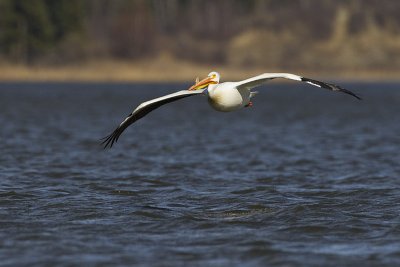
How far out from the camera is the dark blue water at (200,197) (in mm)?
9539

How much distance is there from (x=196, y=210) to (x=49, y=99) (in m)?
34.4

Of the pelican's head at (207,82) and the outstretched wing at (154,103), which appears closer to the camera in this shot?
the outstretched wing at (154,103)

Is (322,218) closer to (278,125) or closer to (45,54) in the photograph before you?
(278,125)

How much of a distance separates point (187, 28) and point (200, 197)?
67.2 metres

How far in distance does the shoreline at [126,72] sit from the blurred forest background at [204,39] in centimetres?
17

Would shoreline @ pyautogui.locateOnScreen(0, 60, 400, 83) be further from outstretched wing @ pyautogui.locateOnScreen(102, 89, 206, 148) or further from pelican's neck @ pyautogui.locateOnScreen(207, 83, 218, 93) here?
pelican's neck @ pyautogui.locateOnScreen(207, 83, 218, 93)

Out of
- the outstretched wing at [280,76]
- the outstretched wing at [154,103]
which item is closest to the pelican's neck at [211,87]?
the outstretched wing at [154,103]

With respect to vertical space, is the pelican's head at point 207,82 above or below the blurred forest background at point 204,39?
below

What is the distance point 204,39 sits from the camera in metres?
75.8

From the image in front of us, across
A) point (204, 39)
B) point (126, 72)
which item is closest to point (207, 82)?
point (126, 72)

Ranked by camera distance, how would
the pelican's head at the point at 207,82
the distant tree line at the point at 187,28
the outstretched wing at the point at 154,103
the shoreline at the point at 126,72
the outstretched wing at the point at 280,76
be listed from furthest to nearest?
the distant tree line at the point at 187,28 < the shoreline at the point at 126,72 < the pelican's head at the point at 207,82 < the outstretched wing at the point at 154,103 < the outstretched wing at the point at 280,76

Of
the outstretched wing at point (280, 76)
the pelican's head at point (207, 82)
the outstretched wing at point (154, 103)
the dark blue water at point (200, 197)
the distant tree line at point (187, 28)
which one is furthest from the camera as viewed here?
the distant tree line at point (187, 28)

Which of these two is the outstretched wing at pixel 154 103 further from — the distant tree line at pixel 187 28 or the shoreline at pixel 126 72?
the distant tree line at pixel 187 28

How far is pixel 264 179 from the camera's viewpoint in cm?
1569
